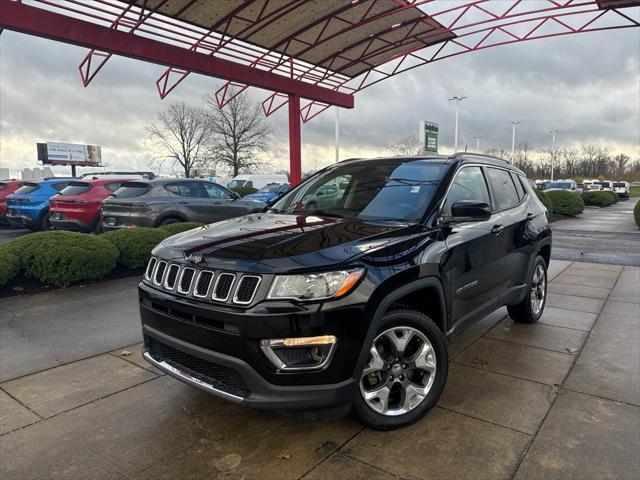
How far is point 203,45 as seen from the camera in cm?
1502

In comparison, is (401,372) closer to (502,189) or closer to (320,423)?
(320,423)

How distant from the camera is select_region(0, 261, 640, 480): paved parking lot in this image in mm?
2549

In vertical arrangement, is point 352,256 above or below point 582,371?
above

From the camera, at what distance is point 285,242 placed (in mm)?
2740

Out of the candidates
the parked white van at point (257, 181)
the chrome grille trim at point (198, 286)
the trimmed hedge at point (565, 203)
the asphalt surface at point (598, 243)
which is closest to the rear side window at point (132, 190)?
the chrome grille trim at point (198, 286)

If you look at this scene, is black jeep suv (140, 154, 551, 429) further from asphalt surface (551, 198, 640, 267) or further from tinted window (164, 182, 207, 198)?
asphalt surface (551, 198, 640, 267)

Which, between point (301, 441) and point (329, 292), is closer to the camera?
point (329, 292)

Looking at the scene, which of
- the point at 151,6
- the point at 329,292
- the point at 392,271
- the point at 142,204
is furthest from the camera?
the point at 151,6

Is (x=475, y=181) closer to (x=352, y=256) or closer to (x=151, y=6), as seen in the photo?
(x=352, y=256)

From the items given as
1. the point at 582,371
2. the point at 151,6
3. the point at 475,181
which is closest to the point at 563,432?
the point at 582,371

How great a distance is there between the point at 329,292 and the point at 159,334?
120 centimetres

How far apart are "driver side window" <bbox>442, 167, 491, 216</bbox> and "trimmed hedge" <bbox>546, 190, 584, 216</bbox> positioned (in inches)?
734

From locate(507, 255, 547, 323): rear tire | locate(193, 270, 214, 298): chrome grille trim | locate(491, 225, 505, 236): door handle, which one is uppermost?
locate(491, 225, 505, 236): door handle

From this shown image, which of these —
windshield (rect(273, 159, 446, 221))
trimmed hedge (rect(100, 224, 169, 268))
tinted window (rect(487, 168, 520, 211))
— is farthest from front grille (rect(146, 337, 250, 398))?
trimmed hedge (rect(100, 224, 169, 268))
